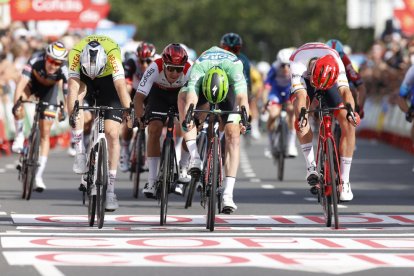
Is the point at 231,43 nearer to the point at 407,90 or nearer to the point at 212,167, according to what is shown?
the point at 407,90

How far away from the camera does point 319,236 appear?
13.7 meters

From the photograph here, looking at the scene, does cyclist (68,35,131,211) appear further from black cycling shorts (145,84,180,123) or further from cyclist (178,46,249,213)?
black cycling shorts (145,84,180,123)

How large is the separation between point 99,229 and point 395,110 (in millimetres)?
23557

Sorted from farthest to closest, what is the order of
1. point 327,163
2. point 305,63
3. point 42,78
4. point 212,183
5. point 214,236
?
1. point 42,78
2. point 305,63
3. point 327,163
4. point 212,183
5. point 214,236

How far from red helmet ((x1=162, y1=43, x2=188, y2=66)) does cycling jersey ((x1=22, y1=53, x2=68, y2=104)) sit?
3.64m

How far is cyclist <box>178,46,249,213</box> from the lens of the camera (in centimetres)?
1464

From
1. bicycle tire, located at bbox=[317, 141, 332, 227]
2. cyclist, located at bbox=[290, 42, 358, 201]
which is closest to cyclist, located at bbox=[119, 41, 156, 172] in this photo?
cyclist, located at bbox=[290, 42, 358, 201]

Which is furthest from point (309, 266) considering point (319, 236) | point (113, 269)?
point (319, 236)

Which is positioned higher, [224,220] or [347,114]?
[347,114]

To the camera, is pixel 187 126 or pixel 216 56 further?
pixel 216 56

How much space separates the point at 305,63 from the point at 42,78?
4434 mm

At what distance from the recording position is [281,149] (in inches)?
919

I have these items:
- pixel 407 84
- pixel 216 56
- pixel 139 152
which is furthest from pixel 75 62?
pixel 407 84

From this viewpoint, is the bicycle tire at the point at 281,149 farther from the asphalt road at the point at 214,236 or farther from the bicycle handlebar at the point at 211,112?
the bicycle handlebar at the point at 211,112
